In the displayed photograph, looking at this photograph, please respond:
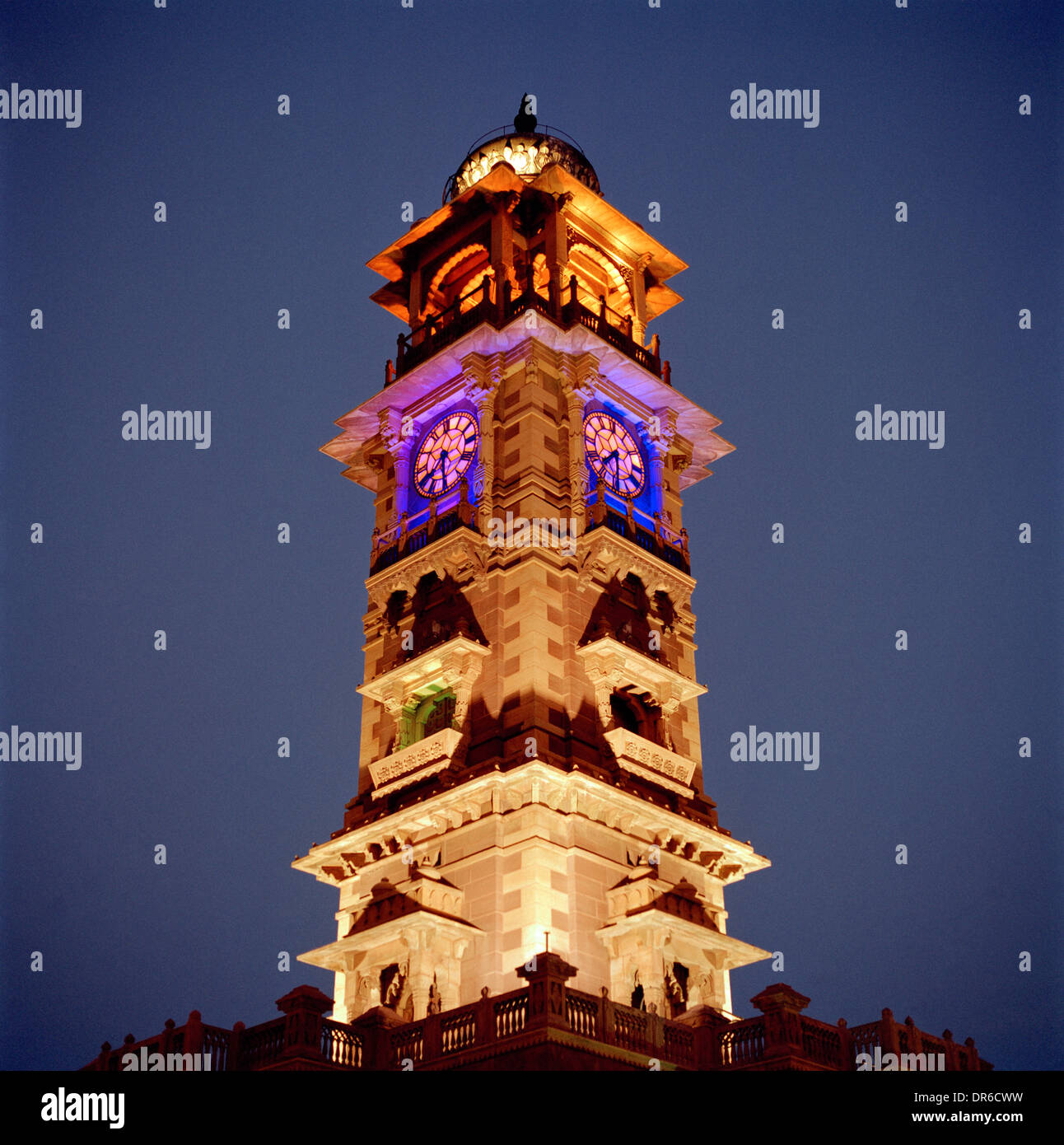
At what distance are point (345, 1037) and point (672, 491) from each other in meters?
27.5

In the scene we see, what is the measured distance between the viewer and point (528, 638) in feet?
151

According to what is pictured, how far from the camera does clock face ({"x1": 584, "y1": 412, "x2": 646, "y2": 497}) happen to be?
5294 centimetres

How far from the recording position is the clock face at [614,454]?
5294 centimetres

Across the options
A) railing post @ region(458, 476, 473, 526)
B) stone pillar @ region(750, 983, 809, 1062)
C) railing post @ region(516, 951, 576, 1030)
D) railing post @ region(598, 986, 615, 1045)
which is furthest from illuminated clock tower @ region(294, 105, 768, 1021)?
stone pillar @ region(750, 983, 809, 1062)

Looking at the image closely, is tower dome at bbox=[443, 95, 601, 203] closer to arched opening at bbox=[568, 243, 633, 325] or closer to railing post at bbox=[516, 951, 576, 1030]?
arched opening at bbox=[568, 243, 633, 325]

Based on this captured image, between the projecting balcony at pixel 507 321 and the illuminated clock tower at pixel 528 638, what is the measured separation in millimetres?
167

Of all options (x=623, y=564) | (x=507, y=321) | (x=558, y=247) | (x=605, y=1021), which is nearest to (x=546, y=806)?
(x=605, y=1021)

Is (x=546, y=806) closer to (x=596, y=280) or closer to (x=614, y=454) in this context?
(x=614, y=454)

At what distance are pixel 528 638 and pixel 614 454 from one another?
10978mm

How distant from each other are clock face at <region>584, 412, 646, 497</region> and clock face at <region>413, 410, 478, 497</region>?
14.8ft

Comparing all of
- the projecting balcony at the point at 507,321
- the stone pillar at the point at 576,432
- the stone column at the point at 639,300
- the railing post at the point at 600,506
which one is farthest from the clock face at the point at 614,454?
the stone column at the point at 639,300

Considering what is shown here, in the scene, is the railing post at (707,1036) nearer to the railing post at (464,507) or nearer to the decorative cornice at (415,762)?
the decorative cornice at (415,762)
